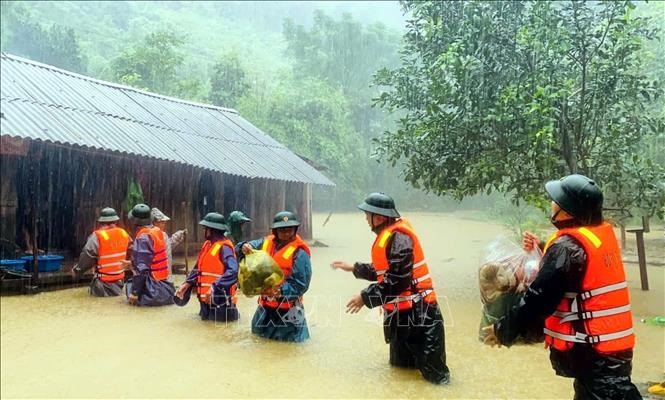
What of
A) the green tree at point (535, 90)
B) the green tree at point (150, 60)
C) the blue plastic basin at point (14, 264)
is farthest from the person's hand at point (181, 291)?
the green tree at point (150, 60)

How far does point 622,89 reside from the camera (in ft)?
22.0

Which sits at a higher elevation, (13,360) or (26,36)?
(26,36)

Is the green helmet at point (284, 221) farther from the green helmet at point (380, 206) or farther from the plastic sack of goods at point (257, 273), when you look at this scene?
the green helmet at point (380, 206)

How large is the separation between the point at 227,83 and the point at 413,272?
18.8 meters

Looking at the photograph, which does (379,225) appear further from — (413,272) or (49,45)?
(49,45)

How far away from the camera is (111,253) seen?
270 inches

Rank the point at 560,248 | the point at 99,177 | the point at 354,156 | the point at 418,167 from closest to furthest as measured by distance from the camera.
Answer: the point at 560,248 < the point at 418,167 < the point at 99,177 < the point at 354,156

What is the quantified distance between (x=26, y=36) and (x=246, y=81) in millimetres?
10734

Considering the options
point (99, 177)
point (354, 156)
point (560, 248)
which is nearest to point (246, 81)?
point (354, 156)

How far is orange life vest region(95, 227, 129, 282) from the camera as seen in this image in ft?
21.7

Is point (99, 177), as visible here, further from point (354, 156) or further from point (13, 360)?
point (354, 156)

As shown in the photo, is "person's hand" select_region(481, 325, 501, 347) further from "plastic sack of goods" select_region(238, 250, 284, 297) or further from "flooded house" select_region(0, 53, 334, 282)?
"flooded house" select_region(0, 53, 334, 282)

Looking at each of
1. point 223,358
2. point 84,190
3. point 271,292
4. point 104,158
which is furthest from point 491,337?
point 84,190

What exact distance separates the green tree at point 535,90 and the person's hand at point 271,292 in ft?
11.4
